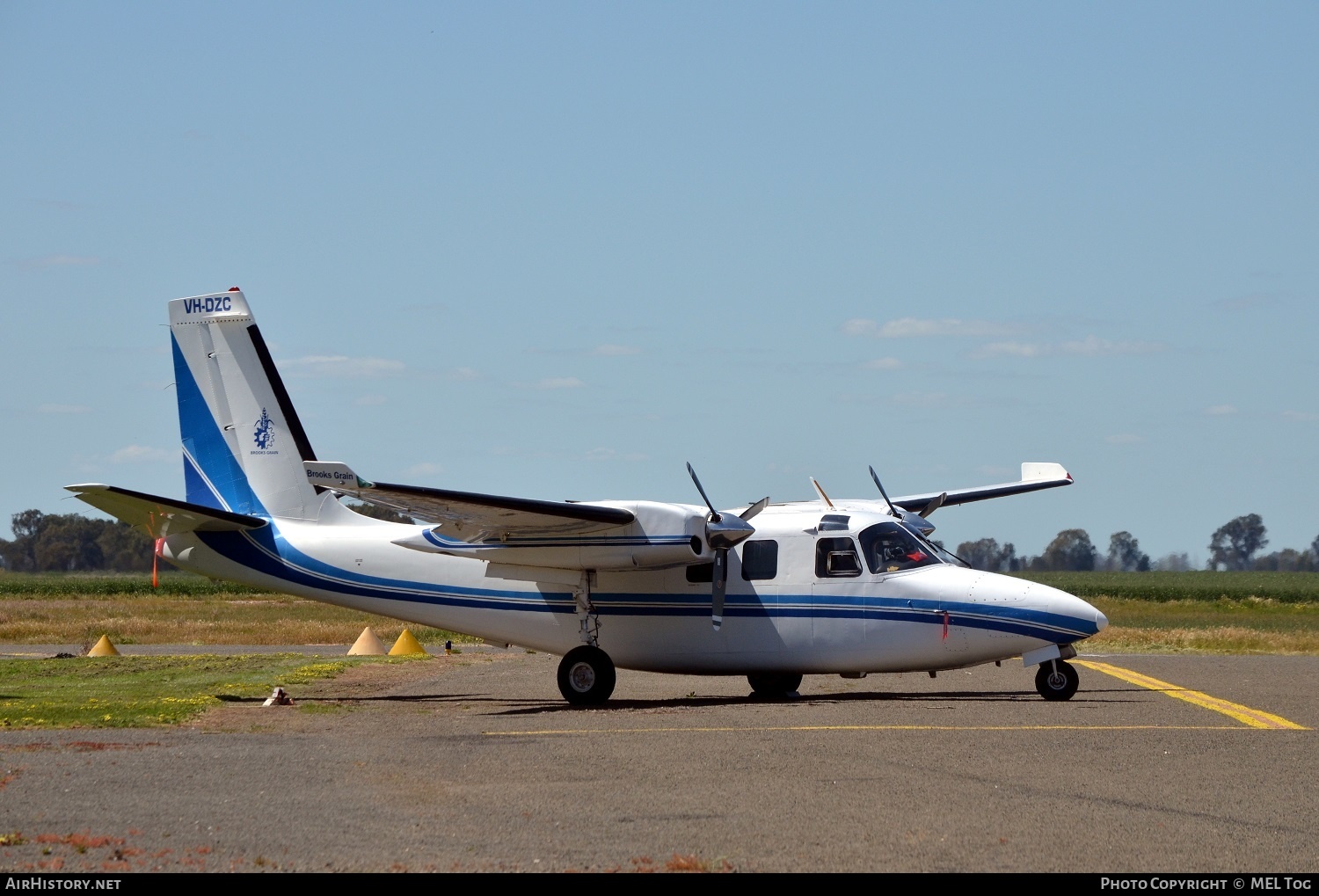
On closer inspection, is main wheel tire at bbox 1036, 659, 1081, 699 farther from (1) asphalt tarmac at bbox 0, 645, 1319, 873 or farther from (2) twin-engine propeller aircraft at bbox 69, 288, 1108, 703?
(1) asphalt tarmac at bbox 0, 645, 1319, 873

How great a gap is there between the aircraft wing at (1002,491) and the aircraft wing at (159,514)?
10617 mm

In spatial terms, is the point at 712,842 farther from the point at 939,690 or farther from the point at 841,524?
the point at 939,690

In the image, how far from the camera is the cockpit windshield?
59.3ft

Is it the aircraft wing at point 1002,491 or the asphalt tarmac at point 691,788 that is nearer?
the asphalt tarmac at point 691,788

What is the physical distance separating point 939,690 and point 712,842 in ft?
40.2

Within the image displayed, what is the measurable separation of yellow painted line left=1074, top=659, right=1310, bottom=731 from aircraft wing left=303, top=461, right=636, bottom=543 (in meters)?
7.73

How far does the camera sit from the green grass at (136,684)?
16.1m

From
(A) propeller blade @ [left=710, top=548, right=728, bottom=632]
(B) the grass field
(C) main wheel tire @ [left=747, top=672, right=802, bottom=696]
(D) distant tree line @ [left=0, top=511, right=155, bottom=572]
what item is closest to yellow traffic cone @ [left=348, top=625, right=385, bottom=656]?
(B) the grass field

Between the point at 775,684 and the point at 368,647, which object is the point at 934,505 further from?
the point at 368,647

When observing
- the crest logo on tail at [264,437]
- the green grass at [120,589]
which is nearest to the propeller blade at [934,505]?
the crest logo on tail at [264,437]

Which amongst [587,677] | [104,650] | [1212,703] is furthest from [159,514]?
[1212,703]

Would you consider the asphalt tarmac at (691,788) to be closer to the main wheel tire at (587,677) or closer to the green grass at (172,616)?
the main wheel tire at (587,677)
